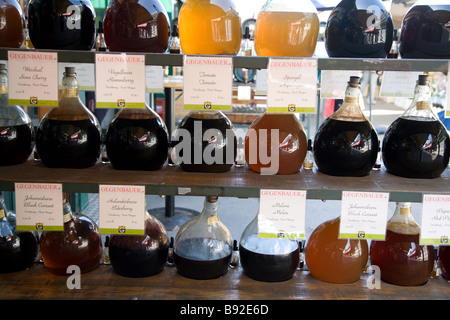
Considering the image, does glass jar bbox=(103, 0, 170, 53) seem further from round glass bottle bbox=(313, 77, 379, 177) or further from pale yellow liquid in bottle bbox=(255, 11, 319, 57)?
round glass bottle bbox=(313, 77, 379, 177)

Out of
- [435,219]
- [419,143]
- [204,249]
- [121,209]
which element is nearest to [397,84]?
[419,143]

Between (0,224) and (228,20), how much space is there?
973 millimetres

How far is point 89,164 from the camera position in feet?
4.49

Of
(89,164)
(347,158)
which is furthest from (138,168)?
(347,158)

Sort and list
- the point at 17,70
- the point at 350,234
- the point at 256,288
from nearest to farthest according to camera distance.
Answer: the point at 17,70 < the point at 350,234 < the point at 256,288

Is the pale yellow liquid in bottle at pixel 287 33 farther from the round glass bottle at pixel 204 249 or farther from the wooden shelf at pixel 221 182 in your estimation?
the round glass bottle at pixel 204 249

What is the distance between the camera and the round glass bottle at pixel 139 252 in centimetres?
144

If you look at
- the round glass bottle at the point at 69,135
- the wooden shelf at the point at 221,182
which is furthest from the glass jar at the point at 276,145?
the round glass bottle at the point at 69,135

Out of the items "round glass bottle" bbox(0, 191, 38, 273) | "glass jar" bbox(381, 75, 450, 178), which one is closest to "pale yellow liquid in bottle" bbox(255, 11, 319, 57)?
"glass jar" bbox(381, 75, 450, 178)

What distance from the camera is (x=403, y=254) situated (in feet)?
4.65

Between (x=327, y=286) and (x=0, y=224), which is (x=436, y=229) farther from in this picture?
(x=0, y=224)

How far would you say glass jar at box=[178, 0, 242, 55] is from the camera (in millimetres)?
1199

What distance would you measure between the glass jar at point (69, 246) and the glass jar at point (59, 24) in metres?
0.51

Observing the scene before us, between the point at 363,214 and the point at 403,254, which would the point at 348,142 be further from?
the point at 403,254
